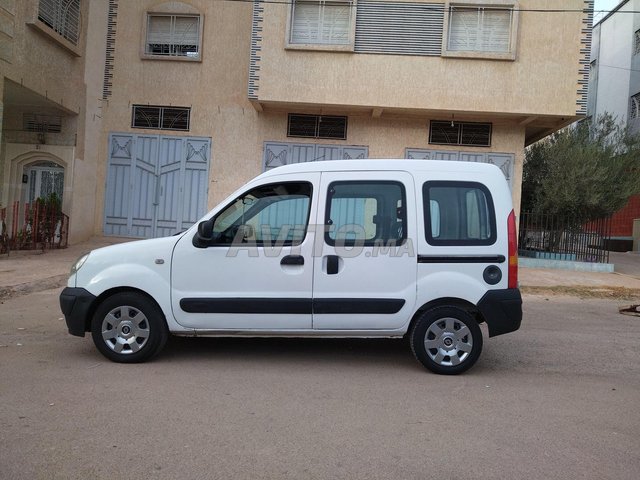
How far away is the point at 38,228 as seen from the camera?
13227mm

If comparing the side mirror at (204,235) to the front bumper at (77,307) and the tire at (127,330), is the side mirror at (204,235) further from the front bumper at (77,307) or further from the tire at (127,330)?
the front bumper at (77,307)

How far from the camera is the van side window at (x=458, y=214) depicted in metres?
5.22

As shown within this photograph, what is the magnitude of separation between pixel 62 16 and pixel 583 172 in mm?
13648

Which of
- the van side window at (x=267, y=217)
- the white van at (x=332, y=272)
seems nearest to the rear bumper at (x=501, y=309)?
the white van at (x=332, y=272)

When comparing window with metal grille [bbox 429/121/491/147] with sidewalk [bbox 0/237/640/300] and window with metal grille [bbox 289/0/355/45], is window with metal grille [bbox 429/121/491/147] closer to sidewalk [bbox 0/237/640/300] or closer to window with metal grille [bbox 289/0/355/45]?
window with metal grille [bbox 289/0/355/45]

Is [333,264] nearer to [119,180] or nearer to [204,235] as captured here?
[204,235]

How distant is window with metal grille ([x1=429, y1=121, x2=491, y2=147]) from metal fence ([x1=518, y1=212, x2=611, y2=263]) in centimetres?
264

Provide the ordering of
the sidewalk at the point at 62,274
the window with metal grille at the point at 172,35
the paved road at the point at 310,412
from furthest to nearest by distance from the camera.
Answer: the window with metal grille at the point at 172,35 < the sidewalk at the point at 62,274 < the paved road at the point at 310,412

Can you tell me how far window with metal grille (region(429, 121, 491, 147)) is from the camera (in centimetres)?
1497

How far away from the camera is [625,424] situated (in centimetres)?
409

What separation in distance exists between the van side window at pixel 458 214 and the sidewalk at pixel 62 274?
7043 mm

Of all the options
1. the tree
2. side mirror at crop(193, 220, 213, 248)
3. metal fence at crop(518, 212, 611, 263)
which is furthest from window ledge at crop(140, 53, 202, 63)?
side mirror at crop(193, 220, 213, 248)

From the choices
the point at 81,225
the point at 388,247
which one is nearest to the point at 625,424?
the point at 388,247

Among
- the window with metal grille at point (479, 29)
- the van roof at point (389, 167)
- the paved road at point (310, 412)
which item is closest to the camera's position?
the paved road at point (310, 412)
